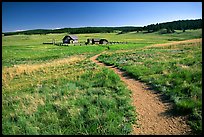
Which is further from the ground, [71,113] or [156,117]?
[71,113]

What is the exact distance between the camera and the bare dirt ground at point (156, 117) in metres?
7.21

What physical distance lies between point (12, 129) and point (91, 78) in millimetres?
7595

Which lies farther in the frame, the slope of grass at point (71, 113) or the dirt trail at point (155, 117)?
the slope of grass at point (71, 113)

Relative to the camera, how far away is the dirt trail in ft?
23.7

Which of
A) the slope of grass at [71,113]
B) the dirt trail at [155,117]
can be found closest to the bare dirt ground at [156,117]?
the dirt trail at [155,117]

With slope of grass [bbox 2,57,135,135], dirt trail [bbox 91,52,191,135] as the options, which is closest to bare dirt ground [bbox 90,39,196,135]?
dirt trail [bbox 91,52,191,135]

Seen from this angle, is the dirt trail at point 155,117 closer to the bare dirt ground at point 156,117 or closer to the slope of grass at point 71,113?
the bare dirt ground at point 156,117

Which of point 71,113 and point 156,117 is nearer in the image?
point 156,117

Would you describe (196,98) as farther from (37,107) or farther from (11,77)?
(11,77)

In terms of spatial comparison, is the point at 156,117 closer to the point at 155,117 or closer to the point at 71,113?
the point at 155,117

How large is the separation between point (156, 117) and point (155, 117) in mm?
35

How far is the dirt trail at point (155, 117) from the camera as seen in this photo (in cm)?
721

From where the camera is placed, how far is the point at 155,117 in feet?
26.7

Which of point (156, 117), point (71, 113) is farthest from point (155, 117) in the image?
point (71, 113)
